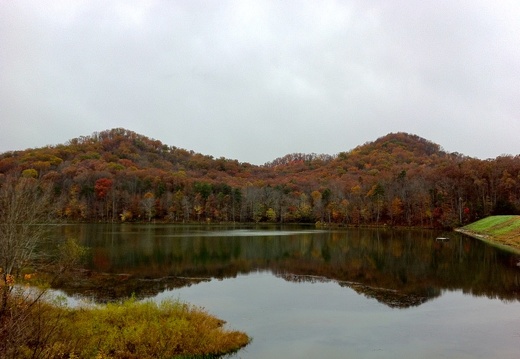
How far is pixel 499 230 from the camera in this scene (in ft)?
210

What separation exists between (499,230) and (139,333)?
65.9 m

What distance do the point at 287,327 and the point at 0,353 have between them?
1358 centimetres

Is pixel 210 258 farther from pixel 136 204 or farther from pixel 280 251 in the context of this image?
pixel 136 204

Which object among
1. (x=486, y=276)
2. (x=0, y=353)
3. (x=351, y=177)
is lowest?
(x=486, y=276)

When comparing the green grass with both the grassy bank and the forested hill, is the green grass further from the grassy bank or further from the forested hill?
the grassy bank

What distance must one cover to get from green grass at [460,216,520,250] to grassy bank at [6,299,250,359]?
47217 mm

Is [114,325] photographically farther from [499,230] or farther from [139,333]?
[499,230]

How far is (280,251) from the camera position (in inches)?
1805

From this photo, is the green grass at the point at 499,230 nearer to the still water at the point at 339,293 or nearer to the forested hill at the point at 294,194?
the forested hill at the point at 294,194

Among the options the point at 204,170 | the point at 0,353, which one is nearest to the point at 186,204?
the point at 204,170

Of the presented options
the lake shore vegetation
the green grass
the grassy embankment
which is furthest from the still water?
the green grass

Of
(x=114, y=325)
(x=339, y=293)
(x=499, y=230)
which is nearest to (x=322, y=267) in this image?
(x=339, y=293)

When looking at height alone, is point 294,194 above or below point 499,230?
above

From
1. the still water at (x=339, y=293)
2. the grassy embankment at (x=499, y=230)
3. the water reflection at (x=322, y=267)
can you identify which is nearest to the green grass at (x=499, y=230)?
the grassy embankment at (x=499, y=230)
